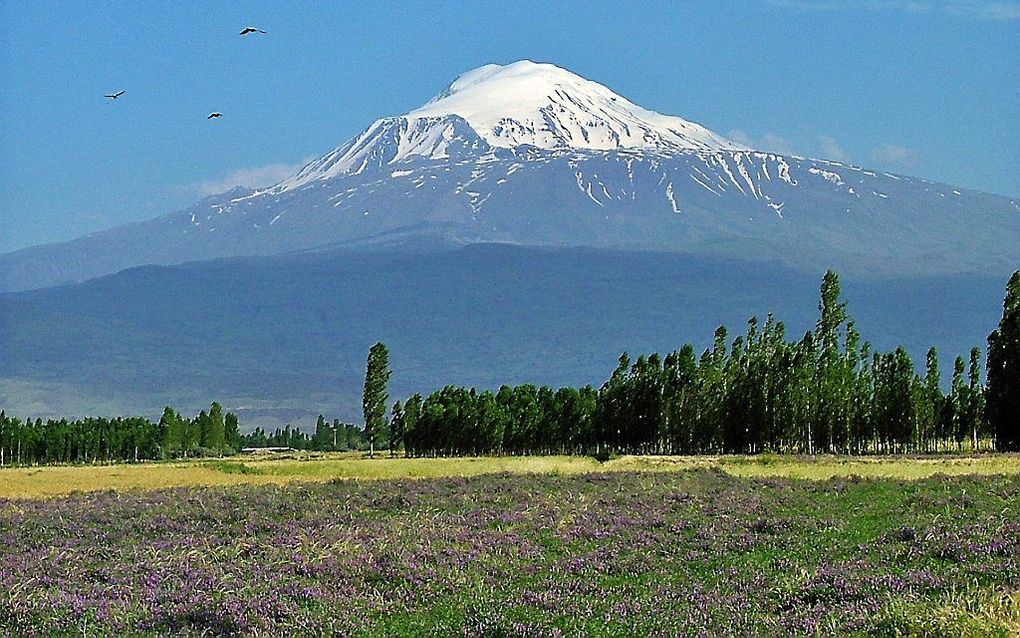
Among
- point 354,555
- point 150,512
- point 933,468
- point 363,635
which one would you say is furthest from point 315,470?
point 363,635

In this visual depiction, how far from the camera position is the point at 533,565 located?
762 inches

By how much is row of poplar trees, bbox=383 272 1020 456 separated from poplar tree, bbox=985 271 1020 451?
0.07 metres

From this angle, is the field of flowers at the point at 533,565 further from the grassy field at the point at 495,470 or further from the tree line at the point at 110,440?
the tree line at the point at 110,440

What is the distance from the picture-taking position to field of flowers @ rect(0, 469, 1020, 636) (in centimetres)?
1547

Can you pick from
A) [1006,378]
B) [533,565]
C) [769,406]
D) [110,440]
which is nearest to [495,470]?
[769,406]

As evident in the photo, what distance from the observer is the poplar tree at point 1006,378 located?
233 ft

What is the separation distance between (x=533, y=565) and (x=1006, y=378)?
193 ft

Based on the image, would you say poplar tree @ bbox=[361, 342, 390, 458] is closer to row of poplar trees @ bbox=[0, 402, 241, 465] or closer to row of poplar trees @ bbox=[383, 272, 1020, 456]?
row of poplar trees @ bbox=[383, 272, 1020, 456]

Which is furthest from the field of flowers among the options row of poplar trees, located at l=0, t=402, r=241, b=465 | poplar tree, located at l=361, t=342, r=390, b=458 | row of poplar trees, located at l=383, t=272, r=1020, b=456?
row of poplar trees, located at l=0, t=402, r=241, b=465

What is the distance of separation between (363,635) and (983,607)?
6753mm

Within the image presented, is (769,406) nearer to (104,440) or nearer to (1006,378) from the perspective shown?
(1006,378)

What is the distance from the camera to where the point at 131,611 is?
1706 cm

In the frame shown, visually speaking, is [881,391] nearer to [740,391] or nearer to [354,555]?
[740,391]

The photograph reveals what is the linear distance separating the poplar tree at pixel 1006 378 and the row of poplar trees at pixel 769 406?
0.07m
